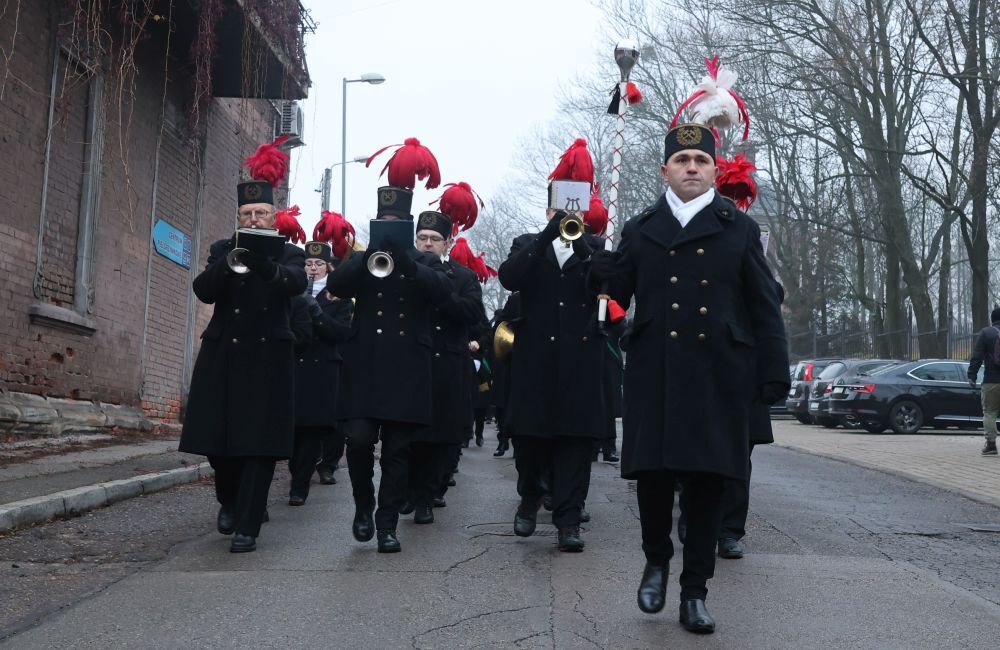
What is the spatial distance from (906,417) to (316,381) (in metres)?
16.8

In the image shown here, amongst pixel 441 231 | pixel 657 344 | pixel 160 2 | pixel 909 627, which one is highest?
pixel 160 2

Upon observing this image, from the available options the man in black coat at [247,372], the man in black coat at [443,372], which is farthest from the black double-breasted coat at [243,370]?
the man in black coat at [443,372]

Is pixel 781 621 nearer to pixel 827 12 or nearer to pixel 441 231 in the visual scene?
pixel 441 231

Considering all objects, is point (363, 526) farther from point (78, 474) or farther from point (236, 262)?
point (78, 474)

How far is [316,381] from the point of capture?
9.43 meters

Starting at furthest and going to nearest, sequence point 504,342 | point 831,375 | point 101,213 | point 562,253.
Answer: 1. point 831,375
2. point 101,213
3. point 504,342
4. point 562,253

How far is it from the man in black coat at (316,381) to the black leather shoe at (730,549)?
3.38 metres

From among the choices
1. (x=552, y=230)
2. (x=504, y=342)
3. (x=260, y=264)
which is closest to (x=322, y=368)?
(x=504, y=342)

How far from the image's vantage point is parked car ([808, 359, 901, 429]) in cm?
2516

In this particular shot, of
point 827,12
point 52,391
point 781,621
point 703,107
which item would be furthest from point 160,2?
point 827,12

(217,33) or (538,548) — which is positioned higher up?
(217,33)

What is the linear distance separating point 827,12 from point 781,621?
2691cm

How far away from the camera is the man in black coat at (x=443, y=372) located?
797 cm

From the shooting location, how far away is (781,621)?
5.26 m
